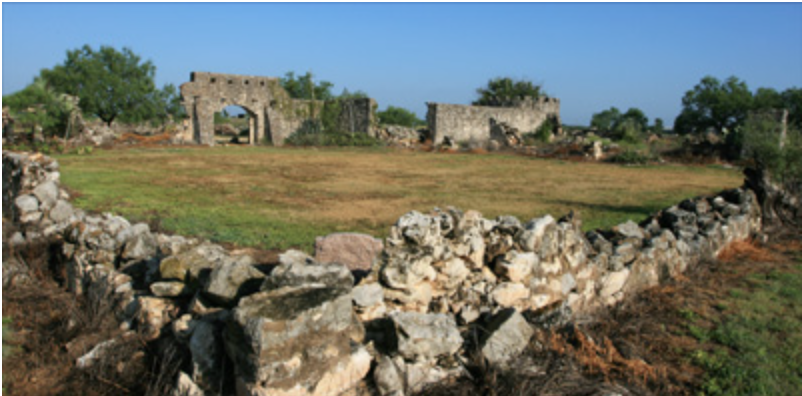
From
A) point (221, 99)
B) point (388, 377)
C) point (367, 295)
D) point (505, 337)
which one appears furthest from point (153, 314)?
point (221, 99)

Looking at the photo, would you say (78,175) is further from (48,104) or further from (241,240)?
(48,104)

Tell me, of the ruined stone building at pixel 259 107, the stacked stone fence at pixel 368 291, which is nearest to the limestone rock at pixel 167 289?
the stacked stone fence at pixel 368 291

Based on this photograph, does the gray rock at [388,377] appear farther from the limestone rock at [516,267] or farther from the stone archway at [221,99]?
the stone archway at [221,99]

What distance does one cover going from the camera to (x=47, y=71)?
3703 cm

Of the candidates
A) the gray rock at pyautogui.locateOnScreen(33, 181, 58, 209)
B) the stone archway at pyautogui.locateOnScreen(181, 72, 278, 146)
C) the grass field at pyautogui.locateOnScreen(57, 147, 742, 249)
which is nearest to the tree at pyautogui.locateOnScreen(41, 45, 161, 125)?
the stone archway at pyautogui.locateOnScreen(181, 72, 278, 146)

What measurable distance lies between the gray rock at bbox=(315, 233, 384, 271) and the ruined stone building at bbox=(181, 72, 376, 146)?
27.9 m

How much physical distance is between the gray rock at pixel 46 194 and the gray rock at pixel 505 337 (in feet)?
23.0

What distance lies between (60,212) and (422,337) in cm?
658

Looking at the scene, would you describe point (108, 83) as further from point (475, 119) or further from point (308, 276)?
point (308, 276)

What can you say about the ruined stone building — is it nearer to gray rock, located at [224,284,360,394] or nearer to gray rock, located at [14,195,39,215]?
gray rock, located at [14,195,39,215]

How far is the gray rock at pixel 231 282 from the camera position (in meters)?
3.77

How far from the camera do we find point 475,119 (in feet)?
115

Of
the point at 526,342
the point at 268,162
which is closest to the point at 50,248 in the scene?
the point at 526,342

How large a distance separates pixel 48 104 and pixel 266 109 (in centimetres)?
1094
